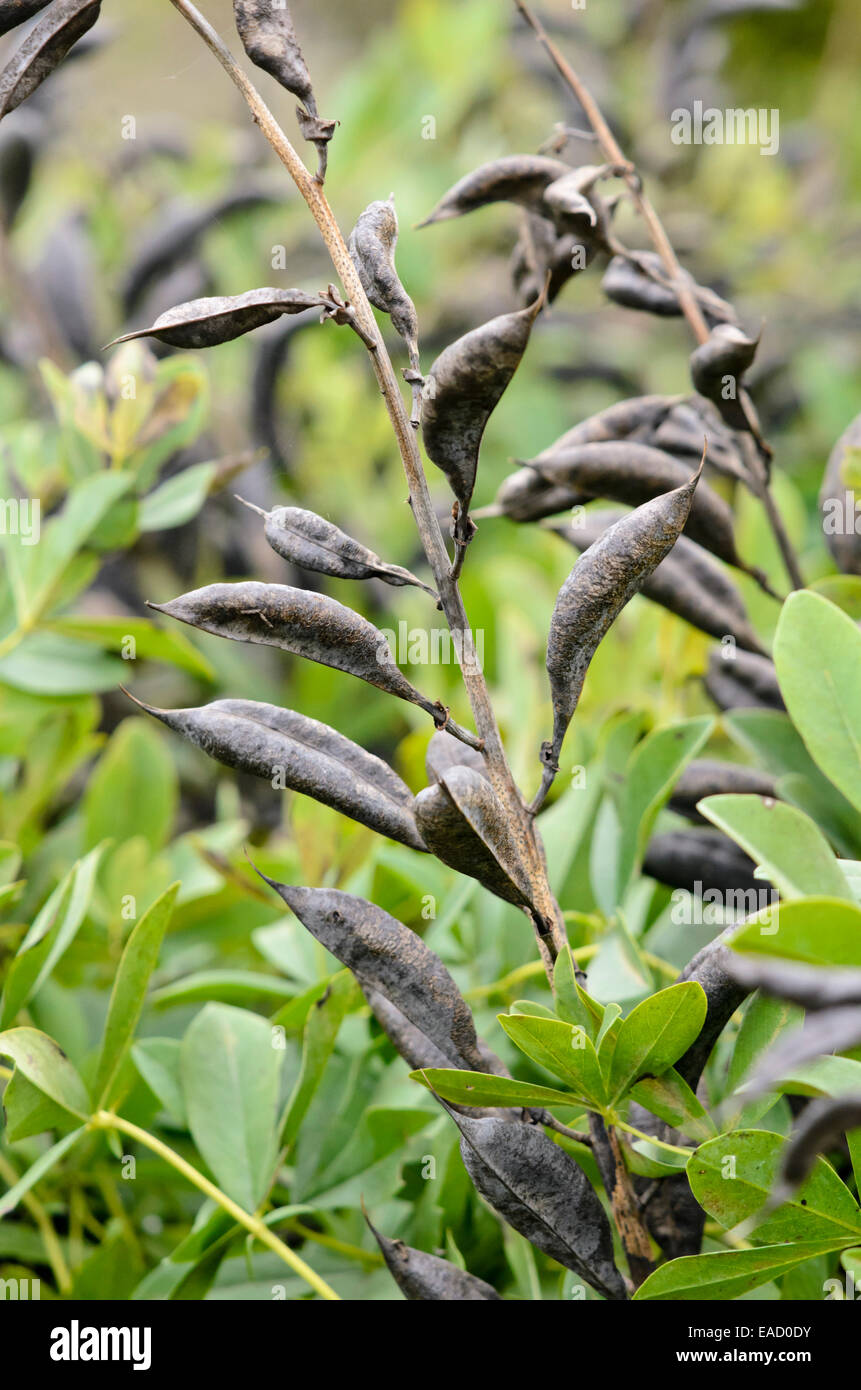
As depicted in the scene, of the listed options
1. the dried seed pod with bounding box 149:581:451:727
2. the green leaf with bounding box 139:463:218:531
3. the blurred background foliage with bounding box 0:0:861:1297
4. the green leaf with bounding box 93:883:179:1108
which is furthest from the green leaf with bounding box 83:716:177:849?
the dried seed pod with bounding box 149:581:451:727

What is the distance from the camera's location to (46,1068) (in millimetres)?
407

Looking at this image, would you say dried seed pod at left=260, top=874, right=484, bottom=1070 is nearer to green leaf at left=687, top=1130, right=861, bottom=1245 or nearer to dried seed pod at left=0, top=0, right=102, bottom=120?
green leaf at left=687, top=1130, right=861, bottom=1245

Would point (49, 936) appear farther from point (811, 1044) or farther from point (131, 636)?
point (811, 1044)

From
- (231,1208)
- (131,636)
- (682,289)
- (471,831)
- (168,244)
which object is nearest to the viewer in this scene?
(471,831)

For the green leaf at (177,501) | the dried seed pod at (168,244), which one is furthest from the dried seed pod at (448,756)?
the dried seed pod at (168,244)

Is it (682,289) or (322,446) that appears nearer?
(682,289)

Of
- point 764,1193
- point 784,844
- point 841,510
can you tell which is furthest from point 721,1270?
point 841,510

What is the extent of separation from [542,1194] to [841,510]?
334 millimetres

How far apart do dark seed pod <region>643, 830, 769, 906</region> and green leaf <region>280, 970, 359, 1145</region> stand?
147 millimetres

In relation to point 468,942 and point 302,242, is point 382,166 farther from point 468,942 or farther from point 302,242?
point 468,942

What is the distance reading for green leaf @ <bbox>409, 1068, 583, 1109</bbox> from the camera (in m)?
0.33

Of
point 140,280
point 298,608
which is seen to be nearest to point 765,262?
point 140,280

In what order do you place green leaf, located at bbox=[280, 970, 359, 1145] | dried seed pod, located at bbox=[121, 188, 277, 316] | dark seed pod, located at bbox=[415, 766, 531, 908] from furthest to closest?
dried seed pod, located at bbox=[121, 188, 277, 316], green leaf, located at bbox=[280, 970, 359, 1145], dark seed pod, located at bbox=[415, 766, 531, 908]

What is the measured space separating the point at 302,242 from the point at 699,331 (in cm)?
89
